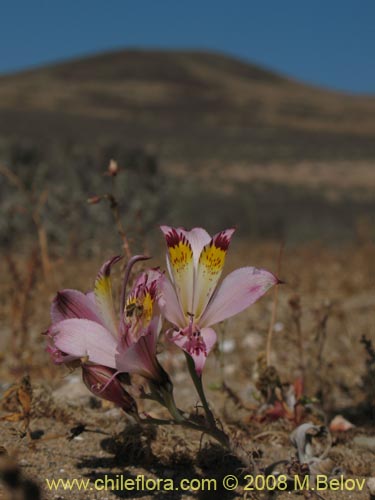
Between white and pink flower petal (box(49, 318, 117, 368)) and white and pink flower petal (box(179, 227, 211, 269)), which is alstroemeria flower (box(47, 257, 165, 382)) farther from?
white and pink flower petal (box(179, 227, 211, 269))

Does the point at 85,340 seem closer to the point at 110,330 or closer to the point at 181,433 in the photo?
the point at 110,330

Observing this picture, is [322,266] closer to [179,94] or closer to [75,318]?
[75,318]

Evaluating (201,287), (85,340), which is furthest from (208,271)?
(85,340)

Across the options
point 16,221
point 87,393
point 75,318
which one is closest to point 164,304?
point 75,318

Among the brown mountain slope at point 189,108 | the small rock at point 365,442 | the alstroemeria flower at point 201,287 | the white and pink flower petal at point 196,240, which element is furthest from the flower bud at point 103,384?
the brown mountain slope at point 189,108

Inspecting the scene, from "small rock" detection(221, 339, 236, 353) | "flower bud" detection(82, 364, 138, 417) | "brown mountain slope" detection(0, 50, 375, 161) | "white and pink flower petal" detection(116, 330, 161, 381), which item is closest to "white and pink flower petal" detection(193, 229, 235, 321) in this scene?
"white and pink flower petal" detection(116, 330, 161, 381)
